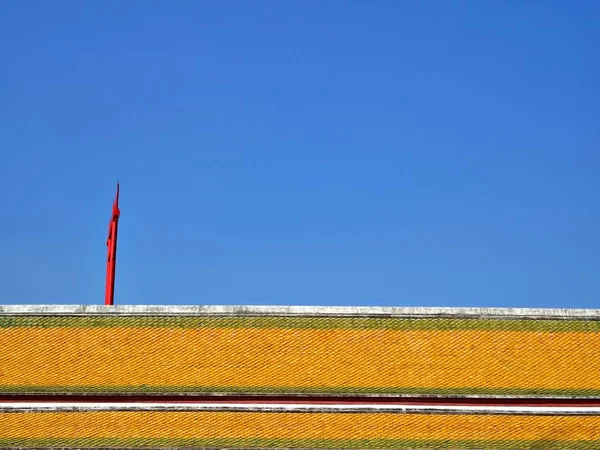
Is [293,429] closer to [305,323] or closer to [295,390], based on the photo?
[295,390]

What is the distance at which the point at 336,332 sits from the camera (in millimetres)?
28000

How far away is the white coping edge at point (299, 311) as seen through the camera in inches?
1097

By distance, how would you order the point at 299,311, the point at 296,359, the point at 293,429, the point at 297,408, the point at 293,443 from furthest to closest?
the point at 299,311 < the point at 296,359 < the point at 297,408 < the point at 293,429 < the point at 293,443

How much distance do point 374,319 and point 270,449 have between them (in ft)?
15.7

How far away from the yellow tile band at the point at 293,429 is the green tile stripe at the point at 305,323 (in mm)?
2512

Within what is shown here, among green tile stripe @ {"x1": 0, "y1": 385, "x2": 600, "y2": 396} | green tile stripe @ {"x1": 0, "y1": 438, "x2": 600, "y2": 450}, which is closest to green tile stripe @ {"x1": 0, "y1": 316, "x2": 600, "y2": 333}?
green tile stripe @ {"x1": 0, "y1": 385, "x2": 600, "y2": 396}

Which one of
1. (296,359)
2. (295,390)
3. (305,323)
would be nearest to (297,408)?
(295,390)

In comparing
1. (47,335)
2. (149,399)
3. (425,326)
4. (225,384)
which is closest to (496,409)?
(425,326)

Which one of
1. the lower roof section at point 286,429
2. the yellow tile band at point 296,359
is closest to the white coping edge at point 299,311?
the yellow tile band at point 296,359

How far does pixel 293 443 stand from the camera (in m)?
26.5

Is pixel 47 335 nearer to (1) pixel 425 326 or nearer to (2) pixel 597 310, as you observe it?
(1) pixel 425 326

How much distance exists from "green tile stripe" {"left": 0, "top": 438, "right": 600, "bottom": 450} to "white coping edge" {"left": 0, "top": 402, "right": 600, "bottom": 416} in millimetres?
833

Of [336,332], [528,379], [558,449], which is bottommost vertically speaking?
[558,449]

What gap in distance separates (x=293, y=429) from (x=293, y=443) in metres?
0.43
